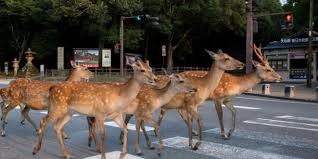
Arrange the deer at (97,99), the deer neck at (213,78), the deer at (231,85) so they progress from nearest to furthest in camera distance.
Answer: the deer at (97,99), the deer neck at (213,78), the deer at (231,85)

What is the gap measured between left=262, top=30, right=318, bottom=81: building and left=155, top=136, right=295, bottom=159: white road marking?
85.8 ft

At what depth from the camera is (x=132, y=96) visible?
683cm

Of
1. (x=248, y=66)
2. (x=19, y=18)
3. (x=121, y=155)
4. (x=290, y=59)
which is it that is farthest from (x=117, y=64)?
(x=121, y=155)

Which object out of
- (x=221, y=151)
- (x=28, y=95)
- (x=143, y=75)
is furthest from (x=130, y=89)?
(x=28, y=95)

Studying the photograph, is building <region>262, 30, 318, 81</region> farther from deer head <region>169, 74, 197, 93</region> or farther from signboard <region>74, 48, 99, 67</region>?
deer head <region>169, 74, 197, 93</region>

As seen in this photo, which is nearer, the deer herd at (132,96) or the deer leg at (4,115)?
the deer herd at (132,96)

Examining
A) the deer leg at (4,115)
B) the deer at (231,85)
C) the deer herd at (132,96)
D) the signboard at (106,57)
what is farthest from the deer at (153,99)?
the signboard at (106,57)

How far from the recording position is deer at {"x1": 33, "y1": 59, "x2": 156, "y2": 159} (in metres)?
6.72

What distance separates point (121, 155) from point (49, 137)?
282cm

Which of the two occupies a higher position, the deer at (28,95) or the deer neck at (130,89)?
the deer neck at (130,89)

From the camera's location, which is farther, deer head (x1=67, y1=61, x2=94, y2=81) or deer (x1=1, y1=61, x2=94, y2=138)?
deer head (x1=67, y1=61, x2=94, y2=81)

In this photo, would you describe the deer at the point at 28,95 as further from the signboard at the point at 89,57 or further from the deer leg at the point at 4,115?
the signboard at the point at 89,57

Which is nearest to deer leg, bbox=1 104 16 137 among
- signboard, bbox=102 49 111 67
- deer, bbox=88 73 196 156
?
deer, bbox=88 73 196 156

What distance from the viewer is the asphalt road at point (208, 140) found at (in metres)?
7.26
